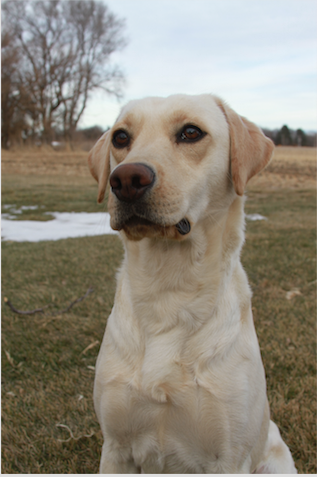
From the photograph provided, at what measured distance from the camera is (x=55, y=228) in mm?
7762

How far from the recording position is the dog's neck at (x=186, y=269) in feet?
5.98

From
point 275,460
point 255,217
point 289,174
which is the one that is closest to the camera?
point 275,460

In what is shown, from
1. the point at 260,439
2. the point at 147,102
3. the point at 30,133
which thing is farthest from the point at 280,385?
the point at 30,133

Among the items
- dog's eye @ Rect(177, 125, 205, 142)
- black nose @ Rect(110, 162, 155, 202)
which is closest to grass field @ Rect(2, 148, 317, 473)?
black nose @ Rect(110, 162, 155, 202)

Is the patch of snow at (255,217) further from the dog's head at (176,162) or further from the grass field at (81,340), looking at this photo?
the dog's head at (176,162)

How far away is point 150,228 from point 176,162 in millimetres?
313

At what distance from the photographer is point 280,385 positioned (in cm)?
289

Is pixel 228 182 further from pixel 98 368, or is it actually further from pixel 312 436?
pixel 312 436

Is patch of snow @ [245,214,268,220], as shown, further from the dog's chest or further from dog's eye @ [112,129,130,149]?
the dog's chest

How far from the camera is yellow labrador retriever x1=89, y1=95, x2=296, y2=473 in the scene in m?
1.68

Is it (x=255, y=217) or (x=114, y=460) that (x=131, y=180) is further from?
(x=255, y=217)

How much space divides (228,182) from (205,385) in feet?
3.05

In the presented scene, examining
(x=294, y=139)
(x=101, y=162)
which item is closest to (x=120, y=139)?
(x=101, y=162)

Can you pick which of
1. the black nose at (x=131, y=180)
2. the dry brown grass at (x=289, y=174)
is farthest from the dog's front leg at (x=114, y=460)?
the dry brown grass at (x=289, y=174)
